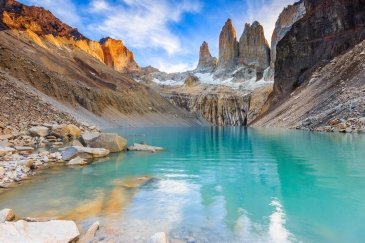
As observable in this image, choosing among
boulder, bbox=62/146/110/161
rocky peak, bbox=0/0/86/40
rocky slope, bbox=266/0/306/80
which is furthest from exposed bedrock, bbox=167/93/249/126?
boulder, bbox=62/146/110/161

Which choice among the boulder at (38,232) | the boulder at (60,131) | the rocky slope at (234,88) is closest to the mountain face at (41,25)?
the rocky slope at (234,88)

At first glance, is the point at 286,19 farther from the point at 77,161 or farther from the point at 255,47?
the point at 77,161

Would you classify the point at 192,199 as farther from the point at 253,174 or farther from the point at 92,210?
the point at 253,174

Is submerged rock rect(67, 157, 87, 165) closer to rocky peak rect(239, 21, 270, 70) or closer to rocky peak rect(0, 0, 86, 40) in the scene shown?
rocky peak rect(0, 0, 86, 40)

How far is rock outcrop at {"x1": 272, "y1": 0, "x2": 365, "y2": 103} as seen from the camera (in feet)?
259

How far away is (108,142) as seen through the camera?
26328 mm

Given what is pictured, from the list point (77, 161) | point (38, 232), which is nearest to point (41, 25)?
point (77, 161)

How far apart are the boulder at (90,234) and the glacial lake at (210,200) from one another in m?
0.17

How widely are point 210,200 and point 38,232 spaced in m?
6.14

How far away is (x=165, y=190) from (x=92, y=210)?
11.8 feet

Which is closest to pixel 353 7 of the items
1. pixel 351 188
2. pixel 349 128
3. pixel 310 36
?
pixel 310 36

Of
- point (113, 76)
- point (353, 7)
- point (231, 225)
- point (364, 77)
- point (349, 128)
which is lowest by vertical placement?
point (231, 225)

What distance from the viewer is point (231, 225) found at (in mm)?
8953

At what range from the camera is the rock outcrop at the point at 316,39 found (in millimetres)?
78812
